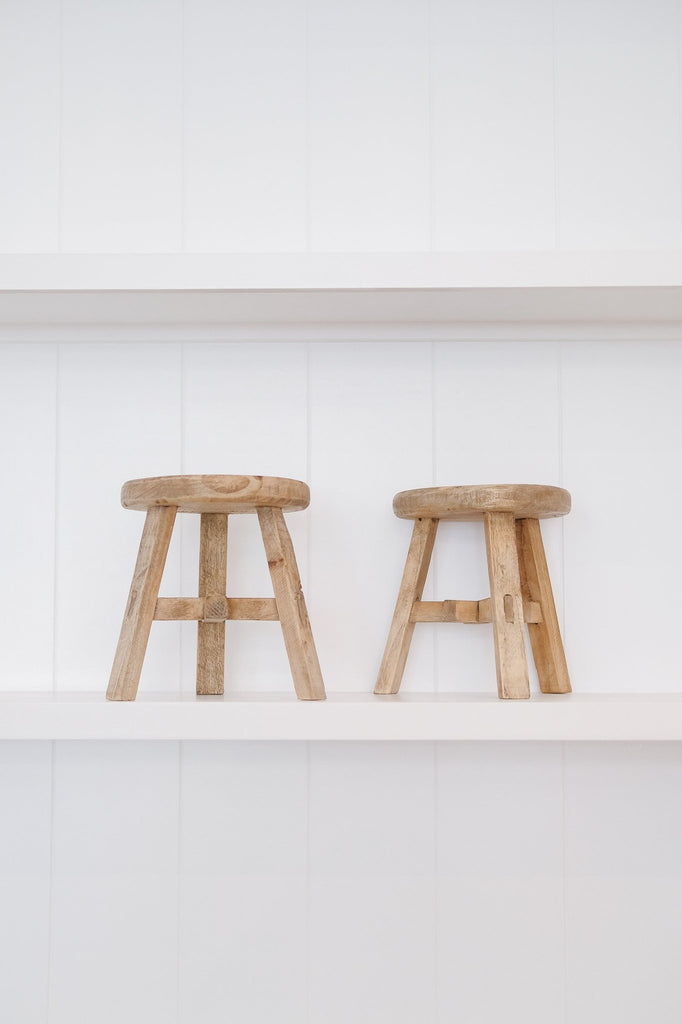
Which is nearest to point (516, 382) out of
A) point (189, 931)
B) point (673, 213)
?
point (673, 213)

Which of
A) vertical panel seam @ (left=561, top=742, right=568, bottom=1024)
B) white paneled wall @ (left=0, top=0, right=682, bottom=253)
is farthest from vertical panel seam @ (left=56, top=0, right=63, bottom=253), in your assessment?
vertical panel seam @ (left=561, top=742, right=568, bottom=1024)

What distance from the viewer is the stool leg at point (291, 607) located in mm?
915

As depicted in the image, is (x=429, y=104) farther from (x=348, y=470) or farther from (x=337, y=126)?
(x=348, y=470)

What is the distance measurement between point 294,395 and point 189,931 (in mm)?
662

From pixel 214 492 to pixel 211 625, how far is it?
205 mm

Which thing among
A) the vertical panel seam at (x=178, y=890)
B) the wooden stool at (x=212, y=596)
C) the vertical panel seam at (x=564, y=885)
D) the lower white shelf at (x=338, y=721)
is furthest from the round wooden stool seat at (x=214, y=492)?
the vertical panel seam at (x=564, y=885)

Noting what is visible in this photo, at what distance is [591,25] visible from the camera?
111 centimetres

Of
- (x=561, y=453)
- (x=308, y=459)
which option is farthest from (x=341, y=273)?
(x=561, y=453)

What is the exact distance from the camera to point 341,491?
108 centimetres

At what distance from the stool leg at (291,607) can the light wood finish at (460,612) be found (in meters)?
0.14

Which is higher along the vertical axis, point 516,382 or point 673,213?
point 673,213

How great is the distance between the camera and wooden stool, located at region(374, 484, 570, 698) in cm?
92

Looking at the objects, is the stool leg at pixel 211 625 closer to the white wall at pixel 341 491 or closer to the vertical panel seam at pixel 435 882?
the white wall at pixel 341 491

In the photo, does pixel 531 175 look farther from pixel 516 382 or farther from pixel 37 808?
pixel 37 808
